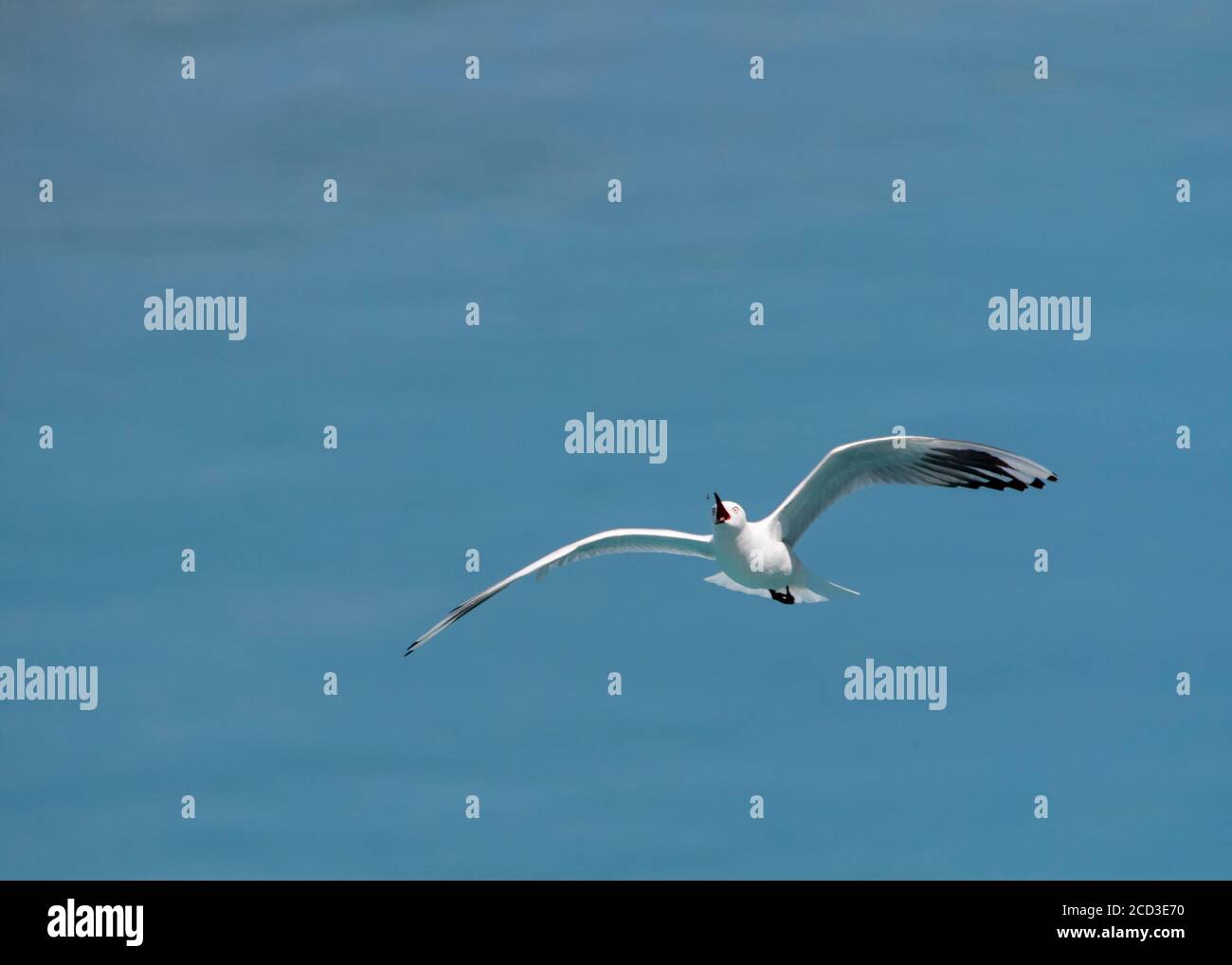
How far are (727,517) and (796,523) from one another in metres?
1.08

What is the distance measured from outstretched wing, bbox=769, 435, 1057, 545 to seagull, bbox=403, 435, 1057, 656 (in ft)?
0.04

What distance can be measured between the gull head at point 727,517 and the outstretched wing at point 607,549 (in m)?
0.55

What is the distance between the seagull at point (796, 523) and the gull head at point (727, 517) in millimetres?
14

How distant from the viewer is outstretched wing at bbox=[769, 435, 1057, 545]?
4238 cm

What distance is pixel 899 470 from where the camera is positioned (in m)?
43.2

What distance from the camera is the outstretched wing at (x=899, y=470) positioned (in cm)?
4238

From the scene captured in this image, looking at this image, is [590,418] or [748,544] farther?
[590,418]

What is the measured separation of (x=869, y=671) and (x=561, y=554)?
25.8ft

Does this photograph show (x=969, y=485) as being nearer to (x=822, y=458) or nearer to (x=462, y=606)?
(x=822, y=458)

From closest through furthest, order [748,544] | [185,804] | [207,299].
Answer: [748,544] → [185,804] → [207,299]

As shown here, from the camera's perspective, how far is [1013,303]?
1911 inches

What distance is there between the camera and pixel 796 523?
144 feet

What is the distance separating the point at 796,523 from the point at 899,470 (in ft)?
6.03

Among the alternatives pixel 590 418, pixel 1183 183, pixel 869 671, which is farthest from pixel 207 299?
pixel 1183 183
